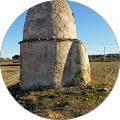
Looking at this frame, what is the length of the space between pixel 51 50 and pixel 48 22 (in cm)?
166

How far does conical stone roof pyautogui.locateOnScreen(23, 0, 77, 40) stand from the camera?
22.5 ft

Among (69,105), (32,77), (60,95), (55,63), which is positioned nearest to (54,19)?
(55,63)

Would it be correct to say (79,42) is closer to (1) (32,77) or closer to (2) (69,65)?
(2) (69,65)

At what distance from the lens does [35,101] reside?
5289 millimetres

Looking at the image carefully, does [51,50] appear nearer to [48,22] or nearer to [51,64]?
[51,64]

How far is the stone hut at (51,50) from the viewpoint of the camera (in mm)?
6656

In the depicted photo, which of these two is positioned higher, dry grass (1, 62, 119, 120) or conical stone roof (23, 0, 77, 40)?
conical stone roof (23, 0, 77, 40)

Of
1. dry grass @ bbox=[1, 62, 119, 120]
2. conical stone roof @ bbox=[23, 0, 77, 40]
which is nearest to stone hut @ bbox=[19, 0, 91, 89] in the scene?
conical stone roof @ bbox=[23, 0, 77, 40]

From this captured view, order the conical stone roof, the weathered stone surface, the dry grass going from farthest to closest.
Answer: the conical stone roof → the weathered stone surface → the dry grass

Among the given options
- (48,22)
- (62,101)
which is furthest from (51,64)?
(48,22)

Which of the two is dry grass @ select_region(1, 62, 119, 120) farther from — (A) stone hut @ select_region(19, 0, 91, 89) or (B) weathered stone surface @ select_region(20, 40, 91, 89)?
(A) stone hut @ select_region(19, 0, 91, 89)

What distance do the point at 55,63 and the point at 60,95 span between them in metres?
1.81

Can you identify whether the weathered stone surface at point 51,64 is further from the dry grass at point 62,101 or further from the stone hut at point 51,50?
the dry grass at point 62,101

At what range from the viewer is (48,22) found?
270 inches
